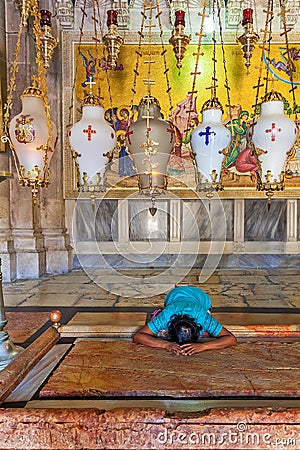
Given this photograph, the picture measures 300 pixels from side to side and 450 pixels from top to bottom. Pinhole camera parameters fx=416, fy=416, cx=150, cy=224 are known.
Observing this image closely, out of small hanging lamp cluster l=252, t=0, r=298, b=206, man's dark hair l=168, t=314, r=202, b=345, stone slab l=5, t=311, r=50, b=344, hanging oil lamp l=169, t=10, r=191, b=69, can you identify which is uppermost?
hanging oil lamp l=169, t=10, r=191, b=69

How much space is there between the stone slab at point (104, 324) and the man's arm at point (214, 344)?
596 millimetres

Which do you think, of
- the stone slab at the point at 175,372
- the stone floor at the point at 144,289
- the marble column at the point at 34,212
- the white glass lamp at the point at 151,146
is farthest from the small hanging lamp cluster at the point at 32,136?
the marble column at the point at 34,212

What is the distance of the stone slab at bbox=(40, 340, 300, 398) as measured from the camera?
2102 millimetres

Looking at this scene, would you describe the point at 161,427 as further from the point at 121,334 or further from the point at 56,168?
the point at 56,168

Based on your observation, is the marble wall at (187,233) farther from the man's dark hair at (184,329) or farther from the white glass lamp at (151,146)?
the man's dark hair at (184,329)

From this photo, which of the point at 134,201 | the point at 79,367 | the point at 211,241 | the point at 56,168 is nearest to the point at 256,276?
the point at 211,241

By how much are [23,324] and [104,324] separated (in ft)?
2.63

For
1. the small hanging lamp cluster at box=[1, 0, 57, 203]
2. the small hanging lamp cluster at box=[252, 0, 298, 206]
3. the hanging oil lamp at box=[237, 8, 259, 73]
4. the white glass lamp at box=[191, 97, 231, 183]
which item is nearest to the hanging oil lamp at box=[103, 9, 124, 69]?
the small hanging lamp cluster at box=[1, 0, 57, 203]

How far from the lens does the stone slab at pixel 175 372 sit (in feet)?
6.89

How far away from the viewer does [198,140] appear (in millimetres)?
2930

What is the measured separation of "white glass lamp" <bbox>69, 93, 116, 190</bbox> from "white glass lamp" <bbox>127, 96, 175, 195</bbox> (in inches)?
7.4

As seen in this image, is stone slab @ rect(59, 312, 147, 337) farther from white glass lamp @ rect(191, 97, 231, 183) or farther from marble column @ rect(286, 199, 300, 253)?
marble column @ rect(286, 199, 300, 253)

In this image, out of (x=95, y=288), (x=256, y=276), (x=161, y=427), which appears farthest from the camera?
(x=256, y=276)

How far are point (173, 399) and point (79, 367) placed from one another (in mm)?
670
